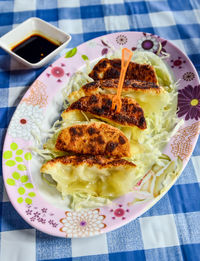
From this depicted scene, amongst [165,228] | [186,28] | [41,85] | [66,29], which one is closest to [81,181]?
[165,228]

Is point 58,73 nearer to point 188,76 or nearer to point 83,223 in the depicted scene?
point 188,76

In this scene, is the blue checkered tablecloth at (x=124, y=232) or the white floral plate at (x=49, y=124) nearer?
the white floral plate at (x=49, y=124)

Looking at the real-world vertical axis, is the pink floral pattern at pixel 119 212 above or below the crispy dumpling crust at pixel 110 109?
below

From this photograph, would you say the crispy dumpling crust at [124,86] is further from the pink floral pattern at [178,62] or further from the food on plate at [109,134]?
the pink floral pattern at [178,62]

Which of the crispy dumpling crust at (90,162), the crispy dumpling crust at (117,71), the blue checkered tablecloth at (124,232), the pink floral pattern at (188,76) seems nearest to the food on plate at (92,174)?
the crispy dumpling crust at (90,162)

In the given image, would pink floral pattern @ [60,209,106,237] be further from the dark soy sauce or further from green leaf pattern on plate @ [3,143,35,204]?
the dark soy sauce

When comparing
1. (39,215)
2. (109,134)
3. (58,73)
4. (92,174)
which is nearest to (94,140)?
(109,134)

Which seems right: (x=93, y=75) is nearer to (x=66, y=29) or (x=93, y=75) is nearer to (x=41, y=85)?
(x=41, y=85)
